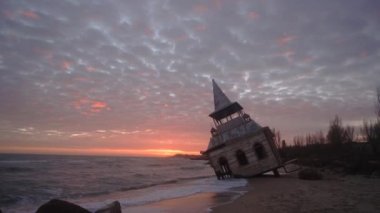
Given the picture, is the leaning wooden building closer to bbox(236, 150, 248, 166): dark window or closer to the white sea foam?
bbox(236, 150, 248, 166): dark window

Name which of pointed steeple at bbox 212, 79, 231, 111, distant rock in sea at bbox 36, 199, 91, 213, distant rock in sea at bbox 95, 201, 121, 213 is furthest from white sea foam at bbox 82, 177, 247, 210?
pointed steeple at bbox 212, 79, 231, 111

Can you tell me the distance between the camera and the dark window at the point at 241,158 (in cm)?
2435

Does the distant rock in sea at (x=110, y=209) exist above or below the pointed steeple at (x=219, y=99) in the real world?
below

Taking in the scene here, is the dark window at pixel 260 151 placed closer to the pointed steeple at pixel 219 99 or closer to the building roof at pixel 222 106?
the building roof at pixel 222 106

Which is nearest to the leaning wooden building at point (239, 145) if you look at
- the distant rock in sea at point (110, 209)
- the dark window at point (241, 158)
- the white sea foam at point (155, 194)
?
the dark window at point (241, 158)

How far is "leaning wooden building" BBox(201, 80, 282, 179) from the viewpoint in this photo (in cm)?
2345

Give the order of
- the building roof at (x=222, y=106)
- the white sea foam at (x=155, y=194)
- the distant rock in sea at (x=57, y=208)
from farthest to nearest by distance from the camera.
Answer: the building roof at (x=222, y=106)
the white sea foam at (x=155, y=194)
the distant rock in sea at (x=57, y=208)

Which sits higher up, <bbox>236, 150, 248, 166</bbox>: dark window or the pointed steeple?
the pointed steeple

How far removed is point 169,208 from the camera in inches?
533

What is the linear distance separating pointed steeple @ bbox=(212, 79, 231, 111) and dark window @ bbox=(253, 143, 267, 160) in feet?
15.8

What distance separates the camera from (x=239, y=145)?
24.1 meters

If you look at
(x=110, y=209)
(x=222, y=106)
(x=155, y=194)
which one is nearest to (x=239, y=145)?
(x=222, y=106)

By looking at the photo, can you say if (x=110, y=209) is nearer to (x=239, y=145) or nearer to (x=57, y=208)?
(x=57, y=208)

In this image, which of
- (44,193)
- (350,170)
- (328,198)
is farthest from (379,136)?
(44,193)
